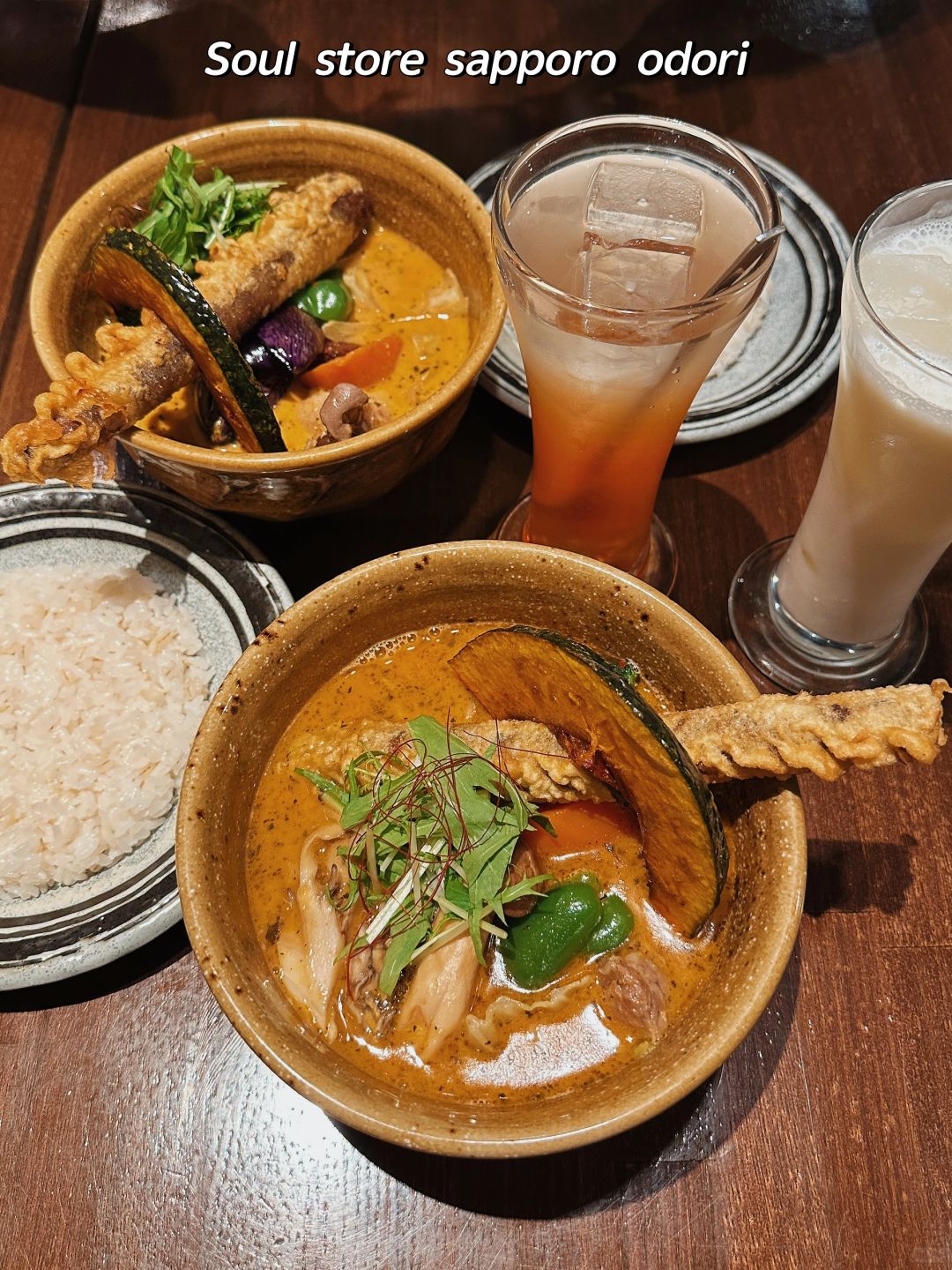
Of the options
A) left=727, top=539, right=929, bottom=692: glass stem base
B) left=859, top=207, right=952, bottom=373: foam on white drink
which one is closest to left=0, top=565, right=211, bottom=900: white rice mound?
left=727, top=539, right=929, bottom=692: glass stem base

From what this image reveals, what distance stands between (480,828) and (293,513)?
2.24 feet

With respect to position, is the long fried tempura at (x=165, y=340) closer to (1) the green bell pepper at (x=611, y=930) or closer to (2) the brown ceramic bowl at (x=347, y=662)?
(2) the brown ceramic bowl at (x=347, y=662)

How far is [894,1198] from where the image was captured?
1.20 m

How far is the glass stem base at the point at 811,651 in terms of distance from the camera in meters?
1.61

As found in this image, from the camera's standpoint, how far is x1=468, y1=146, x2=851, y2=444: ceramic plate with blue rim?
1741mm

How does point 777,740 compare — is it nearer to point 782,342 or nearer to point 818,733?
point 818,733

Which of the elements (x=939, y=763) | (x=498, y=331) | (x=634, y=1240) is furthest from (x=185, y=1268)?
(x=498, y=331)

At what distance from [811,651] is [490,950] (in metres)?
0.81

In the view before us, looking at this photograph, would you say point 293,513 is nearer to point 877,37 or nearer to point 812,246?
point 812,246

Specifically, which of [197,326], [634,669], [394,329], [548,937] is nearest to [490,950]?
[548,937]

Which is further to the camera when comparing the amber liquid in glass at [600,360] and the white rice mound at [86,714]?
the white rice mound at [86,714]

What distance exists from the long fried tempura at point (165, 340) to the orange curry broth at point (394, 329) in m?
0.08

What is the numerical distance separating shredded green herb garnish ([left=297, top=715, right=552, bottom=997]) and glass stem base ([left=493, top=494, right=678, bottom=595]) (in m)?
0.58

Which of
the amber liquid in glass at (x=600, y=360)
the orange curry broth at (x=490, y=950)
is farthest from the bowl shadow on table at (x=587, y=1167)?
the amber liquid in glass at (x=600, y=360)
